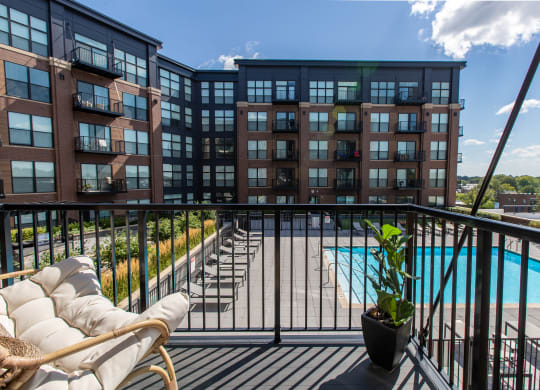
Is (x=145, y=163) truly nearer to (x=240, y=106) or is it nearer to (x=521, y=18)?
(x=240, y=106)

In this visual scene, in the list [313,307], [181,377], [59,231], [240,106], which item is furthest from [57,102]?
[181,377]

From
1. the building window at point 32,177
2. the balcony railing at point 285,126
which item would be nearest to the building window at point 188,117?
the balcony railing at point 285,126

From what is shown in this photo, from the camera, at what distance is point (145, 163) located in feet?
57.7

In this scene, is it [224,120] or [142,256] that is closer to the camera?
[142,256]

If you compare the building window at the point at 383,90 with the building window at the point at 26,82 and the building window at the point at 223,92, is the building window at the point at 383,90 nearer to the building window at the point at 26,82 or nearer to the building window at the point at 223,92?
the building window at the point at 223,92

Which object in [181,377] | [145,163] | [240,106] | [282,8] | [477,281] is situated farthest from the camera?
[240,106]

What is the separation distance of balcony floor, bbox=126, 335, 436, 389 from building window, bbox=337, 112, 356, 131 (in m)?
19.8

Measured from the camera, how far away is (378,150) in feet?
67.0

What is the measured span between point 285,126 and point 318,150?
3.05m

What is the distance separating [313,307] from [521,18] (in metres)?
5.76

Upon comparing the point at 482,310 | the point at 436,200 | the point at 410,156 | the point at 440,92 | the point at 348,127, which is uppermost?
the point at 440,92

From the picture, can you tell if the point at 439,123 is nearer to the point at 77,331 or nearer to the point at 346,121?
the point at 346,121

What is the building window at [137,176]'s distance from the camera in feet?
54.6

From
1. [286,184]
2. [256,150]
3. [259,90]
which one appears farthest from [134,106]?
[286,184]
